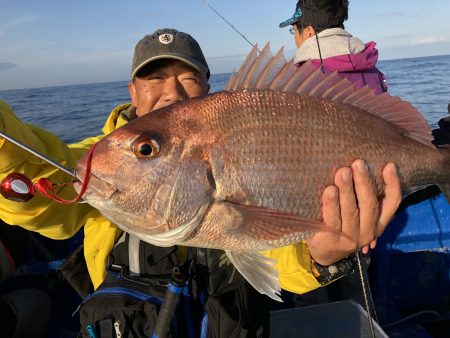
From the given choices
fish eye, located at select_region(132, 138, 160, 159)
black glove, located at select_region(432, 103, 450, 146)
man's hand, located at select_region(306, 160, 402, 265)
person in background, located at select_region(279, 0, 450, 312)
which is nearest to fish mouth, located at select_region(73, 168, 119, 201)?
fish eye, located at select_region(132, 138, 160, 159)

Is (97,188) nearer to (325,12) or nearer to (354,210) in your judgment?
(354,210)

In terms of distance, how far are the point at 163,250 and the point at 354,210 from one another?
3.23 feet

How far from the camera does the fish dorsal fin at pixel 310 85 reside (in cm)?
153

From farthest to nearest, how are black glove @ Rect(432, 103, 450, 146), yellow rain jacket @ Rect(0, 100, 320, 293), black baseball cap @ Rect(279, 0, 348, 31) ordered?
black baseball cap @ Rect(279, 0, 348, 31) → black glove @ Rect(432, 103, 450, 146) → yellow rain jacket @ Rect(0, 100, 320, 293)

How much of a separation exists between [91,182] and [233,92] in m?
0.65

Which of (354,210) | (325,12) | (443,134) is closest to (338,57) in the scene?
(325,12)

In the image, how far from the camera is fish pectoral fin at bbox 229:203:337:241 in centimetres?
139

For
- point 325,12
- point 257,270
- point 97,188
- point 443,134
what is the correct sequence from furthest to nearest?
1. point 325,12
2. point 443,134
3. point 257,270
4. point 97,188

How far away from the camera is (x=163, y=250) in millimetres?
1923

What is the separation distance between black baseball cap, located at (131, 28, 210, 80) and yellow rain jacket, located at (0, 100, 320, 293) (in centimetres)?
75

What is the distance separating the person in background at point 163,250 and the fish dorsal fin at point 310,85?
0.28 meters

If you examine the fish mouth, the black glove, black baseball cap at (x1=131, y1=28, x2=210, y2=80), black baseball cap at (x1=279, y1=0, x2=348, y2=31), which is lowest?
the black glove

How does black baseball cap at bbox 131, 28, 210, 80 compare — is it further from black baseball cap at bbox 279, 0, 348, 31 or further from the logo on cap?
black baseball cap at bbox 279, 0, 348, 31

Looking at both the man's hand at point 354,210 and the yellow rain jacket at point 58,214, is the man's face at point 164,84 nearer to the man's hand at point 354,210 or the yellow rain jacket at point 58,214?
the yellow rain jacket at point 58,214
